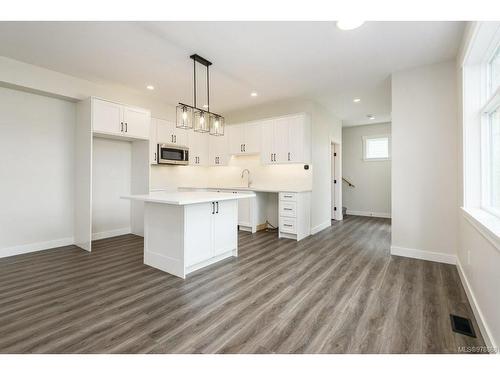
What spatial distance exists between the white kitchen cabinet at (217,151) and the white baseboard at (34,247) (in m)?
3.32

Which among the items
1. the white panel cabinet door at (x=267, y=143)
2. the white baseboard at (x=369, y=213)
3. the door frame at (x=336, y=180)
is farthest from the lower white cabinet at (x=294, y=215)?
the white baseboard at (x=369, y=213)

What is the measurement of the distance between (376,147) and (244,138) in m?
4.26

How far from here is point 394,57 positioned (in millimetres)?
3191

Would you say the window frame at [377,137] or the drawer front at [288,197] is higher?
the window frame at [377,137]

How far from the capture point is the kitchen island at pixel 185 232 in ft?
9.26

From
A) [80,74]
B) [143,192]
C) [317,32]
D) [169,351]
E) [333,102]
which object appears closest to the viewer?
[169,351]

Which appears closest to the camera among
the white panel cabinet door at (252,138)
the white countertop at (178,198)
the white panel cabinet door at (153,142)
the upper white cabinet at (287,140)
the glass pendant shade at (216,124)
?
the white countertop at (178,198)

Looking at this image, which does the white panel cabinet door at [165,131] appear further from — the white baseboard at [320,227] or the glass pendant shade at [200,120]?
the white baseboard at [320,227]

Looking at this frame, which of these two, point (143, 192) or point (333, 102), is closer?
point (143, 192)

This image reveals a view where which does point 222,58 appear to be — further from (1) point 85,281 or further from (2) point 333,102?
(1) point 85,281
